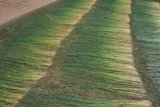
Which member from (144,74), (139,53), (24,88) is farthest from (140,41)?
(24,88)

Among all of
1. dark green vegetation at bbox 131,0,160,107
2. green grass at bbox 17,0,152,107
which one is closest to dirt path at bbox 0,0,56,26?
green grass at bbox 17,0,152,107

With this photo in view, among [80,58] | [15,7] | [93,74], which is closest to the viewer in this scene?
[93,74]

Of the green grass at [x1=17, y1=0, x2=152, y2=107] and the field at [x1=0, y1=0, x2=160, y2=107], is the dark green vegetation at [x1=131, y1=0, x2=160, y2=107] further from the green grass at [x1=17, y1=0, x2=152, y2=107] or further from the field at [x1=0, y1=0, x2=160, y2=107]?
the green grass at [x1=17, y1=0, x2=152, y2=107]

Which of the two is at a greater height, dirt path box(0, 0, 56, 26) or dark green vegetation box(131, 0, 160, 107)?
dirt path box(0, 0, 56, 26)

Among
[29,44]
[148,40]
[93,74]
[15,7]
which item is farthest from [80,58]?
[15,7]

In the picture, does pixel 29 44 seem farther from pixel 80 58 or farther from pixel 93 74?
pixel 93 74

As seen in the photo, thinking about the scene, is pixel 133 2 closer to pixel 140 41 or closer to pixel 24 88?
pixel 140 41
